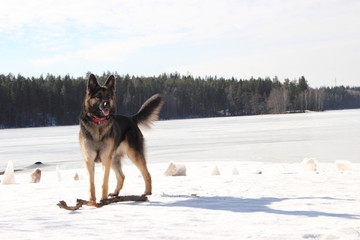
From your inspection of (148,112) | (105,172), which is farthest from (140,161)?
(148,112)

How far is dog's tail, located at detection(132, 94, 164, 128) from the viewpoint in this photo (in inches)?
288

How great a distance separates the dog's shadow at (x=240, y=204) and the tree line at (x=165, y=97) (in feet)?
292

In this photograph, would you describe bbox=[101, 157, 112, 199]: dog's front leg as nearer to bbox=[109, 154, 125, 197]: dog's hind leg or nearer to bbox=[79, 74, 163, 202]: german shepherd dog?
bbox=[79, 74, 163, 202]: german shepherd dog

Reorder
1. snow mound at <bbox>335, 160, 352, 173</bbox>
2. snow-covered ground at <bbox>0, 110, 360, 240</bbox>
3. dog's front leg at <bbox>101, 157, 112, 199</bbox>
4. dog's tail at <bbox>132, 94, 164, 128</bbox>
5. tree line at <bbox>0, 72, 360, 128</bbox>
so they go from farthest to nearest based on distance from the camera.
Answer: tree line at <bbox>0, 72, 360, 128</bbox>
snow mound at <bbox>335, 160, 352, 173</bbox>
dog's tail at <bbox>132, 94, 164, 128</bbox>
dog's front leg at <bbox>101, 157, 112, 199</bbox>
snow-covered ground at <bbox>0, 110, 360, 240</bbox>

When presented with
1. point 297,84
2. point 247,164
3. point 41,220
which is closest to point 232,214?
point 41,220

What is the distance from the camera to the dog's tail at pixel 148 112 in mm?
7324

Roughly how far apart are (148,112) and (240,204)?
8.49 feet

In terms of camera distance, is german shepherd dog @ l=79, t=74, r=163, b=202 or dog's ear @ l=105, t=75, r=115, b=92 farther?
dog's ear @ l=105, t=75, r=115, b=92

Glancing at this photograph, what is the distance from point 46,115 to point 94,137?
309ft

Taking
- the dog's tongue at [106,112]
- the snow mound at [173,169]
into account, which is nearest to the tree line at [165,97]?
the snow mound at [173,169]

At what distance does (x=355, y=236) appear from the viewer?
12.8 ft

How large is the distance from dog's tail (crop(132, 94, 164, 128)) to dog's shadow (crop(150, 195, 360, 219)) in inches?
61.1

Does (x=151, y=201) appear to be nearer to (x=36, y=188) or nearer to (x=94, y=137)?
(x=94, y=137)

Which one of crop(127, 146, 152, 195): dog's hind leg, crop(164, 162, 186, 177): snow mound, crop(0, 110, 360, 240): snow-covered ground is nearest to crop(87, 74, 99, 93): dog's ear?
crop(127, 146, 152, 195): dog's hind leg
